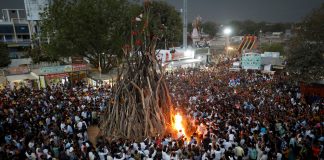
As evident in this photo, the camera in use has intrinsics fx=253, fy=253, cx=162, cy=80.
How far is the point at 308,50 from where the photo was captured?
20.0 meters

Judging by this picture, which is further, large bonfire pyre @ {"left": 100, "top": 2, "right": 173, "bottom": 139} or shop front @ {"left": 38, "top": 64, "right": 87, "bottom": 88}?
shop front @ {"left": 38, "top": 64, "right": 87, "bottom": 88}

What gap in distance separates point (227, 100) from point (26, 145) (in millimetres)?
12130

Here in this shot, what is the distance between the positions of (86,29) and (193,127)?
54.0 ft

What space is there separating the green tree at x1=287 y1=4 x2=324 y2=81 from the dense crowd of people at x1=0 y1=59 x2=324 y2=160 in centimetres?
161

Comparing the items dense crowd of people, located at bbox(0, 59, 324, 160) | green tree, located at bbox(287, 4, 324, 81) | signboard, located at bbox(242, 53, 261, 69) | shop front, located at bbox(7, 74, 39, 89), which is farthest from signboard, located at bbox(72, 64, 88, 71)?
green tree, located at bbox(287, 4, 324, 81)

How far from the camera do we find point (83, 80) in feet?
88.2

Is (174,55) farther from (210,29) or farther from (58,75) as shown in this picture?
(210,29)

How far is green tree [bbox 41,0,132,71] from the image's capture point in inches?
973

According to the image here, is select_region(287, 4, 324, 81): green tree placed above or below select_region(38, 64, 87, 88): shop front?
above

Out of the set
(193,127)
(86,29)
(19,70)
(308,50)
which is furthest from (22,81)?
(308,50)

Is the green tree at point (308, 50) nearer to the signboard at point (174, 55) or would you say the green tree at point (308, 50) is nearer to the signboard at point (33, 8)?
the signboard at point (174, 55)

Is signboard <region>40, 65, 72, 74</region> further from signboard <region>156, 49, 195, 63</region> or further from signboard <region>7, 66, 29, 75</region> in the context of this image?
signboard <region>156, 49, 195, 63</region>

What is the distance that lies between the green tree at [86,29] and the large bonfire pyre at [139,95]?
460 inches

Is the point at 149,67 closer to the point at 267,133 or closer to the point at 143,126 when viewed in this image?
the point at 143,126
